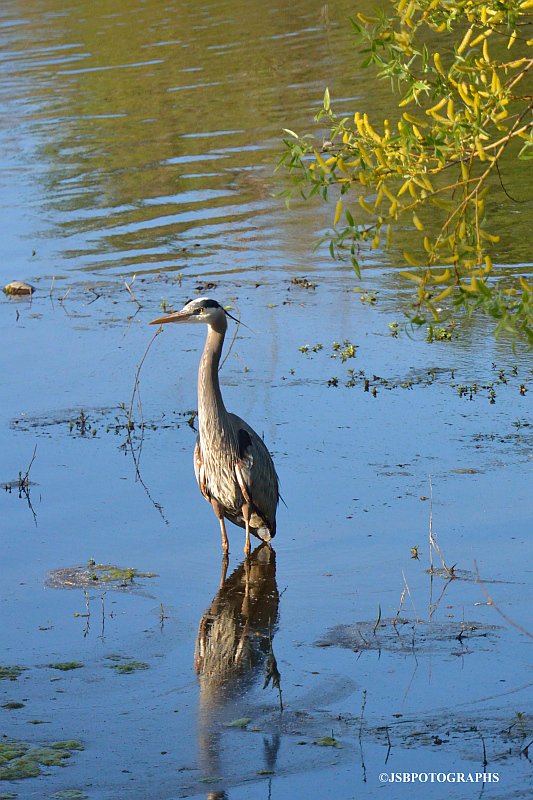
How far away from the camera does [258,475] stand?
697 centimetres

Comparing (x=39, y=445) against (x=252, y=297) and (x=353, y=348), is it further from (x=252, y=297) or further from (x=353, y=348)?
(x=252, y=297)

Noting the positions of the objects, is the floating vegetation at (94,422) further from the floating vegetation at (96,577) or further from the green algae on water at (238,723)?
the green algae on water at (238,723)

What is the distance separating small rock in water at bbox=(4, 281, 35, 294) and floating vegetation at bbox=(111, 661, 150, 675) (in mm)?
7762

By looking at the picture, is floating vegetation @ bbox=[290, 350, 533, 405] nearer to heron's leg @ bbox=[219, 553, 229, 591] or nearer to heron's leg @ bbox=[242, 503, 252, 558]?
heron's leg @ bbox=[242, 503, 252, 558]

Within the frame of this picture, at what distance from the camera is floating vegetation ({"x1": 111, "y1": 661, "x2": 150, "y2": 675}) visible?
18.1 feet

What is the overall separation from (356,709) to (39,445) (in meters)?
4.38

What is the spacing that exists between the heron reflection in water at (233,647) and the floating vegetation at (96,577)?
53 cm

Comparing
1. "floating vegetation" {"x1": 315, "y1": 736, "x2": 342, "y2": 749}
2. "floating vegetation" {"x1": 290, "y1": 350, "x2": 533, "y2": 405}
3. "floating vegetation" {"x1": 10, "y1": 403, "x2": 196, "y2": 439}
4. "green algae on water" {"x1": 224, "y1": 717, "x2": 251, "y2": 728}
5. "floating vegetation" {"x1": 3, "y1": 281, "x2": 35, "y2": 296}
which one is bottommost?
"green algae on water" {"x1": 224, "y1": 717, "x2": 251, "y2": 728}

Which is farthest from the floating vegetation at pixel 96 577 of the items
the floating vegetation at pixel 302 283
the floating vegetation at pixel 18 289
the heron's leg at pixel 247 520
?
the floating vegetation at pixel 18 289

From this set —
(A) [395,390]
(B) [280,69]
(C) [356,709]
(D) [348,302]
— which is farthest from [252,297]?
(B) [280,69]

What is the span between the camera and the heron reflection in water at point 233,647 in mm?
4789

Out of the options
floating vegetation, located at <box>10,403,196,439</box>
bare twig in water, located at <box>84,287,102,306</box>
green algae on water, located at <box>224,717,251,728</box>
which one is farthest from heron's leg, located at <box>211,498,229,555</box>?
bare twig in water, located at <box>84,287,102,306</box>

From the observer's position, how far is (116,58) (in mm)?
28359

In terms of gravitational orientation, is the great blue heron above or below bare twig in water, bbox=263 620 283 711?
above
